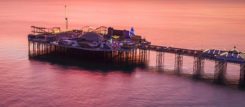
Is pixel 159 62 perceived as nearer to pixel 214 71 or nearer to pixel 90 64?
pixel 214 71

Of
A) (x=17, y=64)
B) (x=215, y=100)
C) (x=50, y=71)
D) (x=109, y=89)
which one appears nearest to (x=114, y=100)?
(x=109, y=89)

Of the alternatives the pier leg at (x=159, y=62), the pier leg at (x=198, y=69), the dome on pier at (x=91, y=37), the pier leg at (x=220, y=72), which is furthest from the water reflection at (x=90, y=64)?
the pier leg at (x=220, y=72)

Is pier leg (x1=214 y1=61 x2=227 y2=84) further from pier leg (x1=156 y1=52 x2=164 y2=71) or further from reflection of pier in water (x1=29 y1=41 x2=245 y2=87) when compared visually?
pier leg (x1=156 y1=52 x2=164 y2=71)

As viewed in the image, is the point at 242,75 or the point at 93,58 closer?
the point at 242,75

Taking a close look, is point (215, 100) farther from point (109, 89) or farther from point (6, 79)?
point (6, 79)

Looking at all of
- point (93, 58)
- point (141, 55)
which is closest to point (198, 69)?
point (141, 55)

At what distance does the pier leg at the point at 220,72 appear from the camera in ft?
215

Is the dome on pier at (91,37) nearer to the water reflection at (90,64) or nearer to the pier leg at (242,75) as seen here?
the water reflection at (90,64)

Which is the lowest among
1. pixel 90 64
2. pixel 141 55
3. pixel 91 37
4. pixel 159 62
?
pixel 90 64

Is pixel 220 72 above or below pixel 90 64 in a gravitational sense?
below

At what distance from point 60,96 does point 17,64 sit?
26.3 m

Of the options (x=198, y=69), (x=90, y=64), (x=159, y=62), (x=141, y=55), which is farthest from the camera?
(x=141, y=55)

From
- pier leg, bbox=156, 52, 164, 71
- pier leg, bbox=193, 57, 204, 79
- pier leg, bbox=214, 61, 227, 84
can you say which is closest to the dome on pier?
pier leg, bbox=156, 52, 164, 71

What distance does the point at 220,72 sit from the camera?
70.5 m
